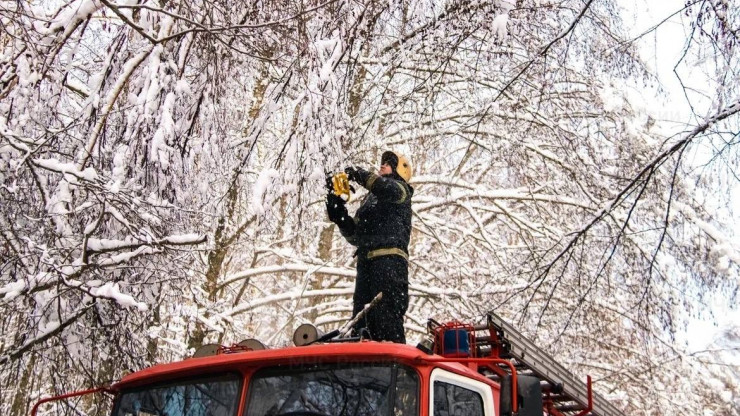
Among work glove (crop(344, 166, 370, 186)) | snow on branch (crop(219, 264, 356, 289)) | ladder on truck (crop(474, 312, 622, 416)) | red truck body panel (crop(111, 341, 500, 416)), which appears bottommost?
red truck body panel (crop(111, 341, 500, 416))

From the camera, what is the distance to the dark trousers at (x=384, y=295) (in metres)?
5.16

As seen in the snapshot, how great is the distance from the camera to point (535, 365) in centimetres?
486

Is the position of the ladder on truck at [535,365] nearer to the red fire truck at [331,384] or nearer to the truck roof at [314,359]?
the red fire truck at [331,384]

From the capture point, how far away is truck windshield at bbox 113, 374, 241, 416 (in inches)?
148

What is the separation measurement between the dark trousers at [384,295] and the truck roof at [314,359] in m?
1.22

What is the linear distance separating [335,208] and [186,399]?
6.62 feet

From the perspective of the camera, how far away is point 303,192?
15.5ft

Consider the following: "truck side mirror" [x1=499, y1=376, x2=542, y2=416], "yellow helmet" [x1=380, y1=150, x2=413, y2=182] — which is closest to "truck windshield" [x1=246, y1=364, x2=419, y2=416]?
"truck side mirror" [x1=499, y1=376, x2=542, y2=416]

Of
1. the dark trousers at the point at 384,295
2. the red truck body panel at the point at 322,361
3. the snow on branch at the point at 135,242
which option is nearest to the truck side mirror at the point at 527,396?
the red truck body panel at the point at 322,361

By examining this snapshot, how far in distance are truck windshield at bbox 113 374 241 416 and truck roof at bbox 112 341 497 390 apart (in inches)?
2.2

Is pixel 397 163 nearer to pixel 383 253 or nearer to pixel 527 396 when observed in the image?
pixel 383 253

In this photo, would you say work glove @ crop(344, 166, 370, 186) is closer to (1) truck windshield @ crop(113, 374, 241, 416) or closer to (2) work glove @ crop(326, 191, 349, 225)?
(2) work glove @ crop(326, 191, 349, 225)

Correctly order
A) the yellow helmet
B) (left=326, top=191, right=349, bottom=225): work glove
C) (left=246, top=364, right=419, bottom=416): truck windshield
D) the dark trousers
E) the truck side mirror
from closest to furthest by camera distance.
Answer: (left=246, top=364, right=419, bottom=416): truck windshield → the truck side mirror → the dark trousers → (left=326, top=191, right=349, bottom=225): work glove → the yellow helmet

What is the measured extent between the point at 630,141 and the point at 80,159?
671cm
